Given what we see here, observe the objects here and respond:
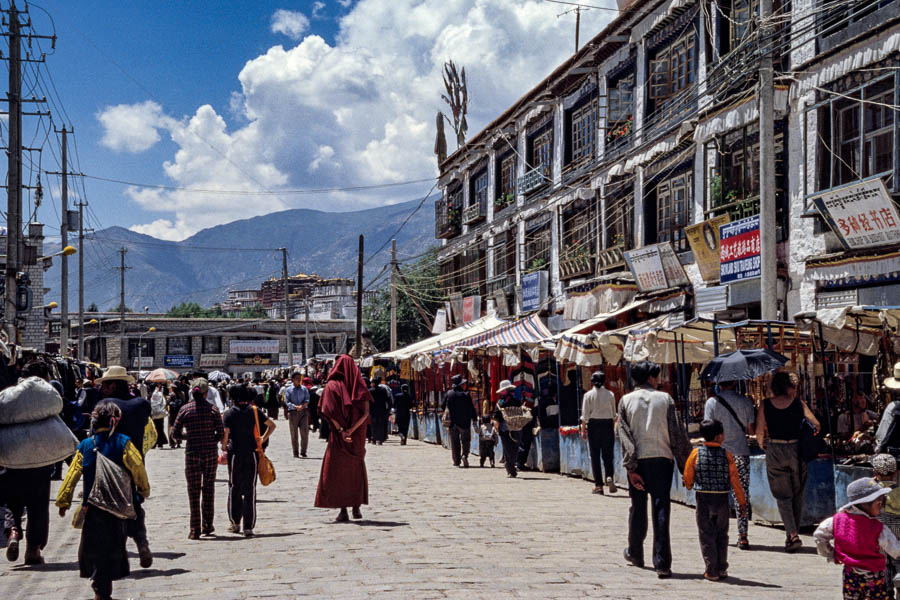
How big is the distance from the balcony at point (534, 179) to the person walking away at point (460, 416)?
13.6 m

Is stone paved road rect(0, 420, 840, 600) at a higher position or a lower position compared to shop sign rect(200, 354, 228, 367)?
lower

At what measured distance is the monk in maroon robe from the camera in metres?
11.9

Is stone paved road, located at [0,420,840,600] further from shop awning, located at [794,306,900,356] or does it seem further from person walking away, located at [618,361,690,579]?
shop awning, located at [794,306,900,356]

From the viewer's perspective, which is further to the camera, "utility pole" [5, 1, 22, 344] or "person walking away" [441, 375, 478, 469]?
"utility pole" [5, 1, 22, 344]

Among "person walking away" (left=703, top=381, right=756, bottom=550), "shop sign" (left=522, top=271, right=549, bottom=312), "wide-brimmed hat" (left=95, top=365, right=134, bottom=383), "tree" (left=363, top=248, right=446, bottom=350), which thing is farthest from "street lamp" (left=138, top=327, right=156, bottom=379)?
"person walking away" (left=703, top=381, right=756, bottom=550)

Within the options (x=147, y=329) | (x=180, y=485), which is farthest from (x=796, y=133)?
(x=147, y=329)

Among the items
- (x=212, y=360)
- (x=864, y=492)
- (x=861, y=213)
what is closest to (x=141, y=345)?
(x=212, y=360)

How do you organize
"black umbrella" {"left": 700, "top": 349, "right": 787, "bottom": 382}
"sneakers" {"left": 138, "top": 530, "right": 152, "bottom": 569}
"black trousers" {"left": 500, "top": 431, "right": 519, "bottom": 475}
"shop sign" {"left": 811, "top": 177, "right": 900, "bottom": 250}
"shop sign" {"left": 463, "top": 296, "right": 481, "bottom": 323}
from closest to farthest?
"sneakers" {"left": 138, "top": 530, "right": 152, "bottom": 569}, "black umbrella" {"left": 700, "top": 349, "right": 787, "bottom": 382}, "shop sign" {"left": 811, "top": 177, "right": 900, "bottom": 250}, "black trousers" {"left": 500, "top": 431, "right": 519, "bottom": 475}, "shop sign" {"left": 463, "top": 296, "right": 481, "bottom": 323}

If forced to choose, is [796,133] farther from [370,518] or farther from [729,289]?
[370,518]

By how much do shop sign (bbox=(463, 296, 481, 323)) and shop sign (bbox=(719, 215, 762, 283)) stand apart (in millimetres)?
19647

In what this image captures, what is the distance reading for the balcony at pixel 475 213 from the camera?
3991 centimetres

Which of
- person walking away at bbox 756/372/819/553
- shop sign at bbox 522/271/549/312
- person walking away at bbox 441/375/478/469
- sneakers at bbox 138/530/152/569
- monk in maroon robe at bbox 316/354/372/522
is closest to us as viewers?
sneakers at bbox 138/530/152/569

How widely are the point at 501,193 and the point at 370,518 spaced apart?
2665 centimetres

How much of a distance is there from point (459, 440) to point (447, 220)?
24.7 meters
